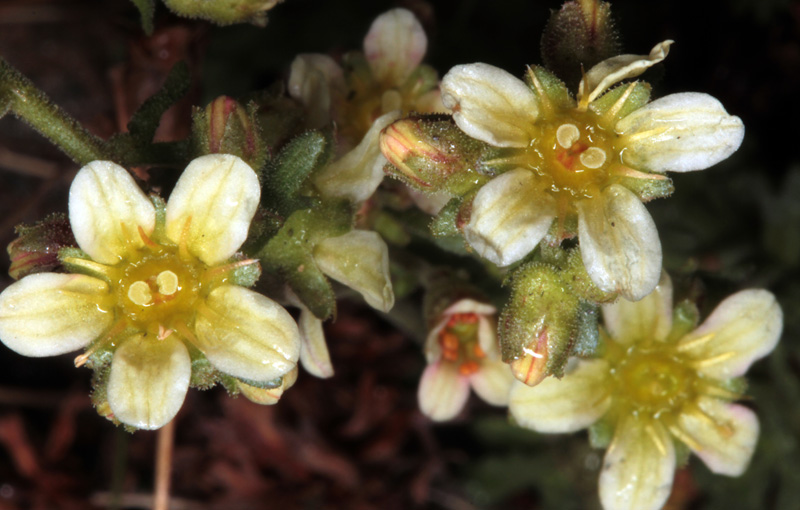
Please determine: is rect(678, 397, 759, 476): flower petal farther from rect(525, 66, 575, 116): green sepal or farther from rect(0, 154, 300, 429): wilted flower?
rect(0, 154, 300, 429): wilted flower

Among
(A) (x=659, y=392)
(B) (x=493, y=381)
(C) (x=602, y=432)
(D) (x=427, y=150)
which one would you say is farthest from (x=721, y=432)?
(D) (x=427, y=150)

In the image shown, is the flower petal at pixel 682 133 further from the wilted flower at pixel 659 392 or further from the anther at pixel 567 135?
the wilted flower at pixel 659 392

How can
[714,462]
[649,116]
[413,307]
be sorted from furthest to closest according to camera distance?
1. [413,307]
2. [714,462]
3. [649,116]

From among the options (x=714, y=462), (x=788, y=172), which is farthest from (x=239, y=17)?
(x=788, y=172)

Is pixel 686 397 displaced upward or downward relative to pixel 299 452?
upward

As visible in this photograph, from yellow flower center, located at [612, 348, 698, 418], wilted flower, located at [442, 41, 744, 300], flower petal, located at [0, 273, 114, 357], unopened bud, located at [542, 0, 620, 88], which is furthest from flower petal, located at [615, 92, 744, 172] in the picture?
flower petal, located at [0, 273, 114, 357]

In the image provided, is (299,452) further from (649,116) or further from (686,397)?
(649,116)
